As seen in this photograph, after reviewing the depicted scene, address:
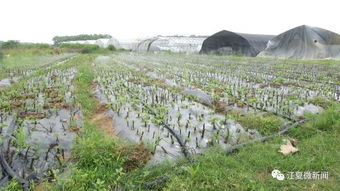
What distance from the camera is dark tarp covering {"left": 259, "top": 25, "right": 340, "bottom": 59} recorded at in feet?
56.6

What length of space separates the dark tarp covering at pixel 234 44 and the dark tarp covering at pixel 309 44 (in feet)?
9.33

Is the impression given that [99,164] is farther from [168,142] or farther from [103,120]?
[103,120]

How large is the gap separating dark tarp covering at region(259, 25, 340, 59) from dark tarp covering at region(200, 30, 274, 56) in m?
2.84

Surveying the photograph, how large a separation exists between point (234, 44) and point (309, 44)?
6199 millimetres

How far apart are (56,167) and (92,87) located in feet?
15.8

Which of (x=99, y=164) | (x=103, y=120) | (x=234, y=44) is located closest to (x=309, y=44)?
(x=234, y=44)

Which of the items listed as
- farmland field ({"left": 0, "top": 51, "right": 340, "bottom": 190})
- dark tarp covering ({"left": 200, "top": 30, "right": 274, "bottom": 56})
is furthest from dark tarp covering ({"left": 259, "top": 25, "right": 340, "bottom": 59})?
farmland field ({"left": 0, "top": 51, "right": 340, "bottom": 190})

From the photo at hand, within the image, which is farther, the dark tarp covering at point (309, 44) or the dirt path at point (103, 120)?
the dark tarp covering at point (309, 44)

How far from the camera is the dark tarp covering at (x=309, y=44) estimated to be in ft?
56.6

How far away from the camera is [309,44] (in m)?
17.6

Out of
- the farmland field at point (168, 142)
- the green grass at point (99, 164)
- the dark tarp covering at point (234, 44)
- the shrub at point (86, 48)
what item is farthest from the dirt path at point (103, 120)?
the shrub at point (86, 48)

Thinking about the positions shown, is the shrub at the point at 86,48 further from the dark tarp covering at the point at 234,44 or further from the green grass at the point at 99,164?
the green grass at the point at 99,164

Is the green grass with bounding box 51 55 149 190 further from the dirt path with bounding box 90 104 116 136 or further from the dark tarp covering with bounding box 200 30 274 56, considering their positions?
the dark tarp covering with bounding box 200 30 274 56

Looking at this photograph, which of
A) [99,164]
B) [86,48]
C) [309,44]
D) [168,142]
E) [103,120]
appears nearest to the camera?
[99,164]
